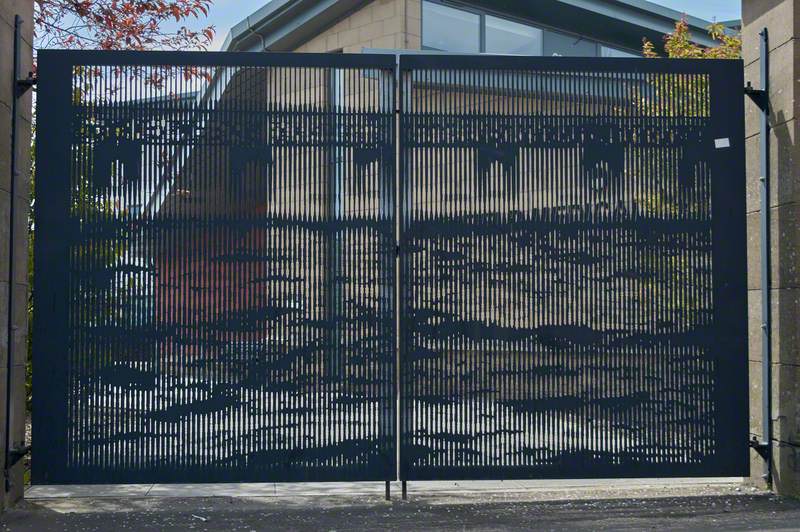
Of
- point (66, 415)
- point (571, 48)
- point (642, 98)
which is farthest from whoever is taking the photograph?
point (571, 48)

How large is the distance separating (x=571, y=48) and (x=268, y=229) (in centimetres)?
1358

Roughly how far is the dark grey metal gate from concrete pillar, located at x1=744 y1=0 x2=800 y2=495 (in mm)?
184

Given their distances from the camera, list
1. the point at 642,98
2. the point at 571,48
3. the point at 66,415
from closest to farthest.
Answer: the point at 66,415, the point at 642,98, the point at 571,48

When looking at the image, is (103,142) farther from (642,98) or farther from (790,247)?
(790,247)

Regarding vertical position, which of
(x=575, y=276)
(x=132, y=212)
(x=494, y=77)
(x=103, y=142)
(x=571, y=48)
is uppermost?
(x=571, y=48)

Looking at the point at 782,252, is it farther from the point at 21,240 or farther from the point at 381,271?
the point at 21,240

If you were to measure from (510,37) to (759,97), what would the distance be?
11.3 meters

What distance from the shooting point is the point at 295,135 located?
7.91 metres

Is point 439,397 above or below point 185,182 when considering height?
below

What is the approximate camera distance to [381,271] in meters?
7.85

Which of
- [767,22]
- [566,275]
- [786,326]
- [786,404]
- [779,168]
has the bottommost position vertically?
[786,404]

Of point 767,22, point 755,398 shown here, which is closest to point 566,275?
point 755,398

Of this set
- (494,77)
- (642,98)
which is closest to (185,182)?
(494,77)

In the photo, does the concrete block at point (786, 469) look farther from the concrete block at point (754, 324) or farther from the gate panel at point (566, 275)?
the concrete block at point (754, 324)
